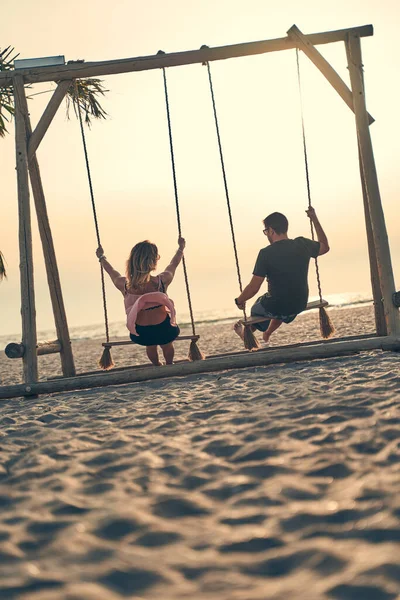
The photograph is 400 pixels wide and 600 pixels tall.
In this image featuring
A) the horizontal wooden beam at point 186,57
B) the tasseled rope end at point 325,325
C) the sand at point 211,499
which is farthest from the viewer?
the tasseled rope end at point 325,325

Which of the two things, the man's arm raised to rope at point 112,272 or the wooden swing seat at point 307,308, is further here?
the man's arm raised to rope at point 112,272

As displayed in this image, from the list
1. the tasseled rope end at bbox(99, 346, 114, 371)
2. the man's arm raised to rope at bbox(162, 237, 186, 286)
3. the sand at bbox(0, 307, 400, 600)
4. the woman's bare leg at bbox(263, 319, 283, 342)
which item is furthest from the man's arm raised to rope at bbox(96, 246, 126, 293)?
the sand at bbox(0, 307, 400, 600)

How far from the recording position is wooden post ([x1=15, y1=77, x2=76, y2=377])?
5.48 m

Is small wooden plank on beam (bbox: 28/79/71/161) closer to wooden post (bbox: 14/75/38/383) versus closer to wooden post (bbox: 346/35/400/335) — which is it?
wooden post (bbox: 14/75/38/383)

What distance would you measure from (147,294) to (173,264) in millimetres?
359

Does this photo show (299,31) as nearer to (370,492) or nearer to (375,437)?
(375,437)

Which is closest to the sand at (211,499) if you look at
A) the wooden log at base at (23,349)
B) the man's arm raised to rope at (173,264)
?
the wooden log at base at (23,349)

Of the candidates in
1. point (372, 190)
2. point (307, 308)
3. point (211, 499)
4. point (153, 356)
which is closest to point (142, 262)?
point (153, 356)

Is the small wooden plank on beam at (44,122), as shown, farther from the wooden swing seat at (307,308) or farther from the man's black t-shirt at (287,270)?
the wooden swing seat at (307,308)

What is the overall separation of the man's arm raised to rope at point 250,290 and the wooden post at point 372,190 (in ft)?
3.33

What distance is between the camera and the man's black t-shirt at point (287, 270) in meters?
5.16

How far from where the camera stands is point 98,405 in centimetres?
430

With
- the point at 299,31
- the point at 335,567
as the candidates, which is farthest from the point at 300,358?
the point at 335,567

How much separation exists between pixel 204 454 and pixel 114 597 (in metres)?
1.18
